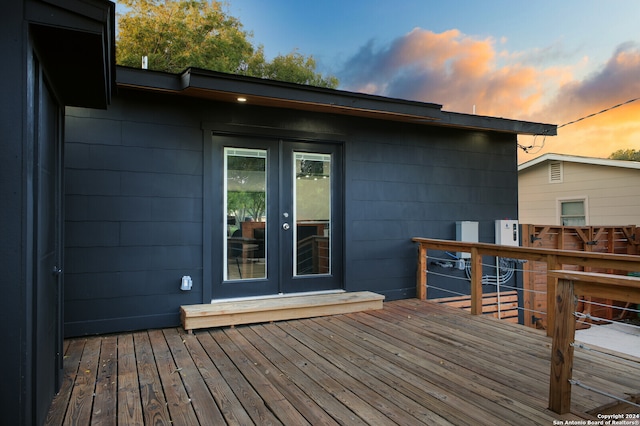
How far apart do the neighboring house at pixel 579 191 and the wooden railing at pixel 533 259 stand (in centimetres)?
589

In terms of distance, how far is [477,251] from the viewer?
411cm

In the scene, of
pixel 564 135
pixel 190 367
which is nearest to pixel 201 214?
pixel 190 367

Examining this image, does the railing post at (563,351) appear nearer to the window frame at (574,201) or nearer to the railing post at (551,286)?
the railing post at (551,286)

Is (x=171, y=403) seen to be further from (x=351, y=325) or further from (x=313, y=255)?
(x=313, y=255)

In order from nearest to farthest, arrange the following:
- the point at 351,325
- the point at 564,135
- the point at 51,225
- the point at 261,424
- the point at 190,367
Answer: the point at 261,424
the point at 51,225
the point at 190,367
the point at 351,325
the point at 564,135

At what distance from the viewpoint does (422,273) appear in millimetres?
4941

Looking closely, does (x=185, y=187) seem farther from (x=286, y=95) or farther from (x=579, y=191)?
(x=579, y=191)

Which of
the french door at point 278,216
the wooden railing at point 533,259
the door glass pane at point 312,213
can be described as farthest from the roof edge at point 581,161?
the door glass pane at point 312,213

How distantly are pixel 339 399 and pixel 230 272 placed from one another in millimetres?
2271

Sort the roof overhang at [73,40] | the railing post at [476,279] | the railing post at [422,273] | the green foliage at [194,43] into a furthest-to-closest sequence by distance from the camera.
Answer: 1. the green foliage at [194,43]
2. the railing post at [422,273]
3. the railing post at [476,279]
4. the roof overhang at [73,40]

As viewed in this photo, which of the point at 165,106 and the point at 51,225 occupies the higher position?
the point at 165,106

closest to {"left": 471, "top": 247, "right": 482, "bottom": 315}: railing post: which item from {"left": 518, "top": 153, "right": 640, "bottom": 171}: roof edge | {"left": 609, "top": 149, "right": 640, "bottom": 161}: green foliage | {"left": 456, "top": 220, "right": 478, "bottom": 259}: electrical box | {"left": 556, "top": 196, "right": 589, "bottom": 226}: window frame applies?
{"left": 456, "top": 220, "right": 478, "bottom": 259}: electrical box

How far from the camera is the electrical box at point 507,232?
18.1 ft

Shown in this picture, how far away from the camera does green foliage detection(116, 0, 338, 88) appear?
41.2 feet
